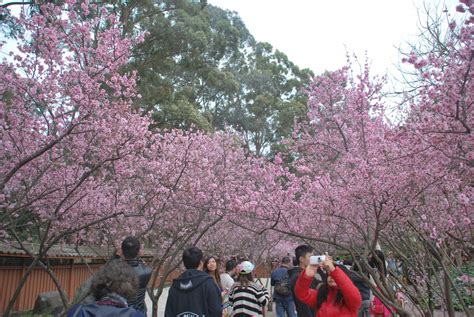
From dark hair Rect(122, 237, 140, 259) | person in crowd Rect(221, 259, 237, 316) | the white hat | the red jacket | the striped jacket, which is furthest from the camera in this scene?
person in crowd Rect(221, 259, 237, 316)

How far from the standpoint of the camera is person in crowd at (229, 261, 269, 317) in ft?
16.0

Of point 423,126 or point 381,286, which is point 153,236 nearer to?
point 381,286

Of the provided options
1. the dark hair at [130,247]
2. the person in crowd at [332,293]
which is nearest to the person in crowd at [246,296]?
the dark hair at [130,247]

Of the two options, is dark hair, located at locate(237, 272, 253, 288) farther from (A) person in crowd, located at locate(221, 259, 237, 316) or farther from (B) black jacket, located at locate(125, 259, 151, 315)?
(B) black jacket, located at locate(125, 259, 151, 315)

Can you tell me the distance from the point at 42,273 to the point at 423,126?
33.6ft

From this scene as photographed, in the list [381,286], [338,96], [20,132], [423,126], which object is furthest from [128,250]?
[338,96]

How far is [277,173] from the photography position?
23.2 ft

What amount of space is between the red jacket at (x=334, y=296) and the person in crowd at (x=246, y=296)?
1902 millimetres

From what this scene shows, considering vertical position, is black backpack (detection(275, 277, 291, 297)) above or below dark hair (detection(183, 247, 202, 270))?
below

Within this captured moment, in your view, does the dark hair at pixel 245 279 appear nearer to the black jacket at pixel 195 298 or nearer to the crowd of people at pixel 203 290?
the crowd of people at pixel 203 290

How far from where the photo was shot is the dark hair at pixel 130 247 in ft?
11.9

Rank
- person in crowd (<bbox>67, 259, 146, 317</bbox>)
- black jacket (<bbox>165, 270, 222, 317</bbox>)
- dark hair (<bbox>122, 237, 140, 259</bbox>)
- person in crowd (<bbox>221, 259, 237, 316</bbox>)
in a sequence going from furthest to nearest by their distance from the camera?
person in crowd (<bbox>221, 259, 237, 316</bbox>)
dark hair (<bbox>122, 237, 140, 259</bbox>)
black jacket (<bbox>165, 270, 222, 317</bbox>)
person in crowd (<bbox>67, 259, 146, 317</bbox>)

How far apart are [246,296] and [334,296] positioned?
217 centimetres

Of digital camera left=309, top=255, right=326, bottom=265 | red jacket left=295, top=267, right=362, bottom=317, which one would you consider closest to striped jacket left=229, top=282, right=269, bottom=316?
red jacket left=295, top=267, right=362, bottom=317
